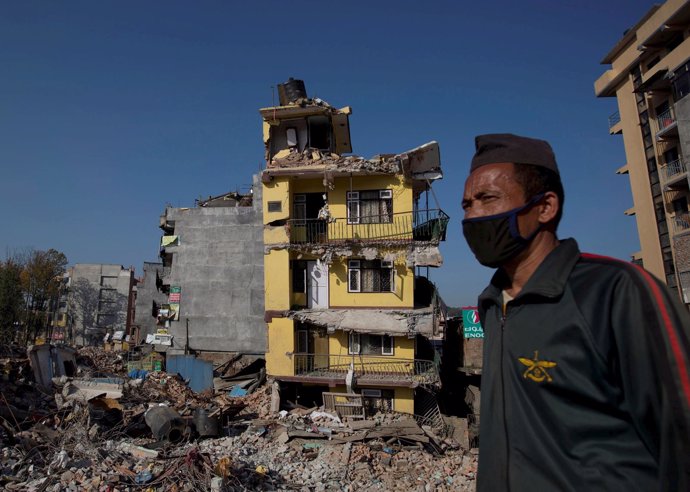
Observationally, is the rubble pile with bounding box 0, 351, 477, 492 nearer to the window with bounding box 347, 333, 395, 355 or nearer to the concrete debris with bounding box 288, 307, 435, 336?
the window with bounding box 347, 333, 395, 355

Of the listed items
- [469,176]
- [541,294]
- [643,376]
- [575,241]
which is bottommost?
[643,376]

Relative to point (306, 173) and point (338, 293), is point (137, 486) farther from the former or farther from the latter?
point (306, 173)

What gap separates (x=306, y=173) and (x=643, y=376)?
18.2m

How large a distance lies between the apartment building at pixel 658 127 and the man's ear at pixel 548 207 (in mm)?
23942

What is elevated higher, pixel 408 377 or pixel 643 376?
pixel 643 376

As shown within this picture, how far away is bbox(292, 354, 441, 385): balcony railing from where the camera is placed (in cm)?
1722

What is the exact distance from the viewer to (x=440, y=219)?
17.7 m

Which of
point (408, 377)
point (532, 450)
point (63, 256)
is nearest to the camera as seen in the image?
point (532, 450)

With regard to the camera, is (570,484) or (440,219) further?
(440,219)

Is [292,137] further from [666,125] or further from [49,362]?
[666,125]

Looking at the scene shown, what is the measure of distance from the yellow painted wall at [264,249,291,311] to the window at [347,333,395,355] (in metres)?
3.26

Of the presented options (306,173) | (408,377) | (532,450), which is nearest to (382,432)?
(408,377)

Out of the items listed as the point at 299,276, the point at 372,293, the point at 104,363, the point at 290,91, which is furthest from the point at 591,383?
the point at 104,363

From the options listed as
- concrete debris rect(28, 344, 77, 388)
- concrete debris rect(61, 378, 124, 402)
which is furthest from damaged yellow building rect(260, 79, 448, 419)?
concrete debris rect(28, 344, 77, 388)
